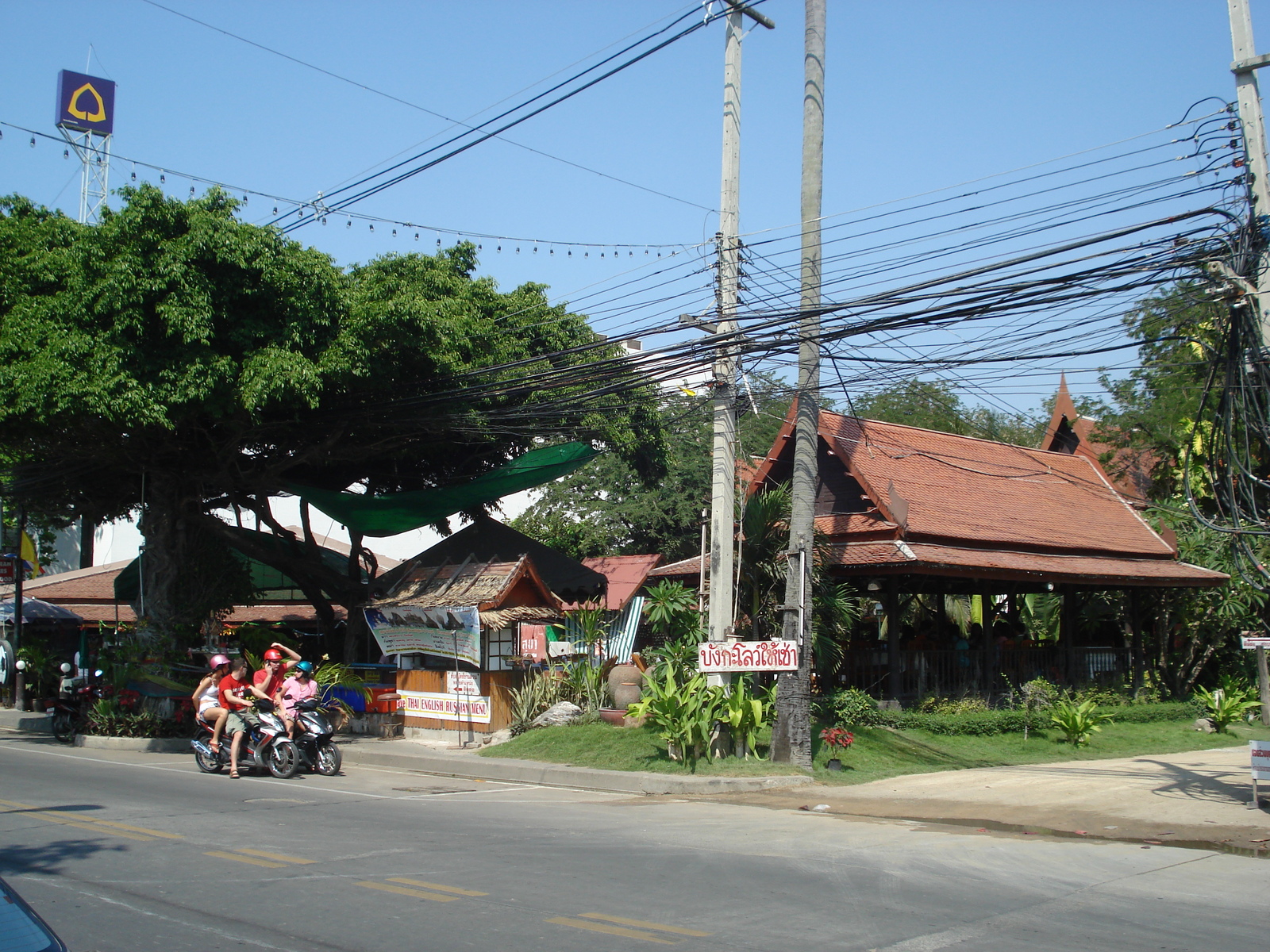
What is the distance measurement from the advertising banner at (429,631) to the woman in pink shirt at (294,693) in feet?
9.74

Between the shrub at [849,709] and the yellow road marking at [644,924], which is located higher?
the shrub at [849,709]

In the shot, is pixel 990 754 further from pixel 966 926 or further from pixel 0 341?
pixel 0 341

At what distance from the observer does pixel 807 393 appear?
14000mm

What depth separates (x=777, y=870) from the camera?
836 centimetres

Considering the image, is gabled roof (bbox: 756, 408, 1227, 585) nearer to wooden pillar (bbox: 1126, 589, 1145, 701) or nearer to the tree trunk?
wooden pillar (bbox: 1126, 589, 1145, 701)

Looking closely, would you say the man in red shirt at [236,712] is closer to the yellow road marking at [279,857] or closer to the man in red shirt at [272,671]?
the man in red shirt at [272,671]

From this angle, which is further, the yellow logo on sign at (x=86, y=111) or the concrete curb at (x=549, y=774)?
the yellow logo on sign at (x=86, y=111)

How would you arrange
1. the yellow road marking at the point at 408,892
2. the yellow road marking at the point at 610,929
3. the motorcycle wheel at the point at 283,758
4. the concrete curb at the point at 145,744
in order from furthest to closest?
the concrete curb at the point at 145,744, the motorcycle wheel at the point at 283,758, the yellow road marking at the point at 408,892, the yellow road marking at the point at 610,929

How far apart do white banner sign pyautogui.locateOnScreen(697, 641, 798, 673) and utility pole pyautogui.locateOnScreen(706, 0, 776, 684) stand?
227mm

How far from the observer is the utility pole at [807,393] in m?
13.9

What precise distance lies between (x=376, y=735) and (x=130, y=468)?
276 inches

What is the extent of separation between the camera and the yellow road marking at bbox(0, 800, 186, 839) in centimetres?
963

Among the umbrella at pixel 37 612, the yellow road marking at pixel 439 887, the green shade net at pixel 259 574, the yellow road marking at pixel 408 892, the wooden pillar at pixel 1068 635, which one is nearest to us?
the yellow road marking at pixel 408 892

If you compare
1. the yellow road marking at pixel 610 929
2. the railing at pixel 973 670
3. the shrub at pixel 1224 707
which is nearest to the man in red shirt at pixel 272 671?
the railing at pixel 973 670
